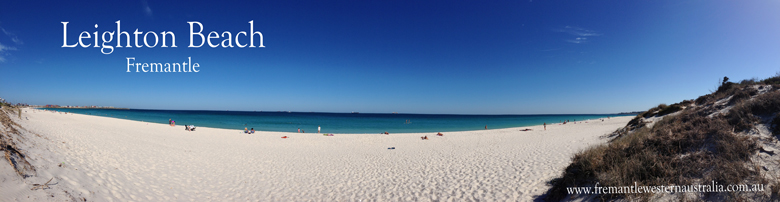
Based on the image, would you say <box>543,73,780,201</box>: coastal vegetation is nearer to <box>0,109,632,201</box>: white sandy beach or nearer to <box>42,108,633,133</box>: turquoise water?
<box>0,109,632,201</box>: white sandy beach

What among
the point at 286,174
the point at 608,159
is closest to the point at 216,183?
the point at 286,174

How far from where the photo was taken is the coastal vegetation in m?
3.49

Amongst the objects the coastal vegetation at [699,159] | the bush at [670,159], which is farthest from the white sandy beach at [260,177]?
the coastal vegetation at [699,159]

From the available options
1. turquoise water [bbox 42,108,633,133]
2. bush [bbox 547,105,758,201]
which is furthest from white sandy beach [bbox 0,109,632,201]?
turquoise water [bbox 42,108,633,133]

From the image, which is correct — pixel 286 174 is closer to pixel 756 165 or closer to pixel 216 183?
pixel 216 183

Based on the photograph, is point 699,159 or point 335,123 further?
point 335,123

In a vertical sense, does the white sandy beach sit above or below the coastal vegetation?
below

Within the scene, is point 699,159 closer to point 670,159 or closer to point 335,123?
point 670,159

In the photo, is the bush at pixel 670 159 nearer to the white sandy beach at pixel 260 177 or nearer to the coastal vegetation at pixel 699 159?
the coastal vegetation at pixel 699 159

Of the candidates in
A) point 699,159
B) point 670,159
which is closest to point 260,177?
point 670,159

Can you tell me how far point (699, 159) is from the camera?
405cm

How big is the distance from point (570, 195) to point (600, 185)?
1.72ft

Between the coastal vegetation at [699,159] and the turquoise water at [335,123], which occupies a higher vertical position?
the coastal vegetation at [699,159]

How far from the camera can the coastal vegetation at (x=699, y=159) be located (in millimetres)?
3494
